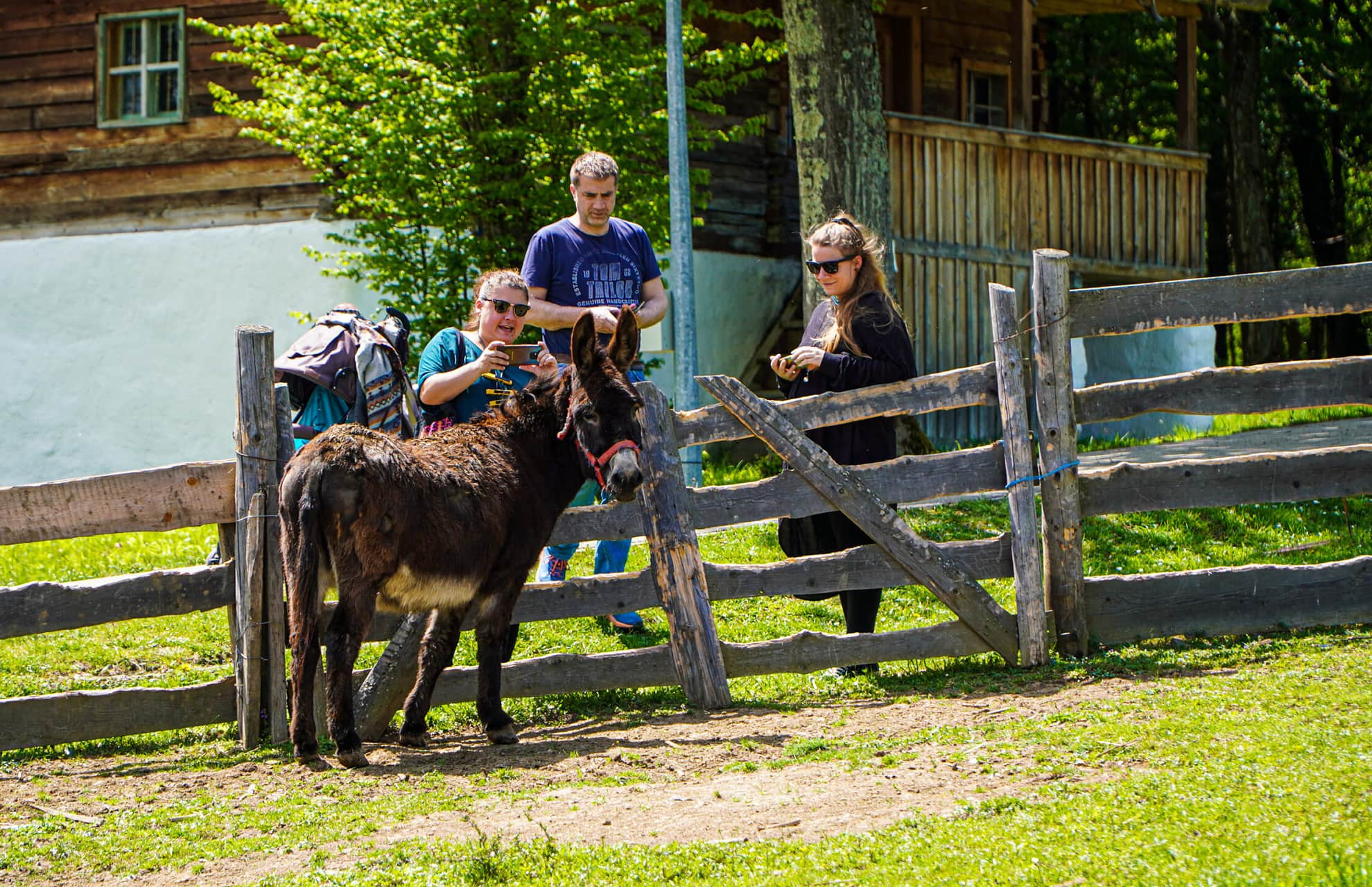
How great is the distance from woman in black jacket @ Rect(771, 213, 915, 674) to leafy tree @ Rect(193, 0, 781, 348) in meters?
6.07

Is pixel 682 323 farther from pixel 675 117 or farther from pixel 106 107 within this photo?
pixel 106 107

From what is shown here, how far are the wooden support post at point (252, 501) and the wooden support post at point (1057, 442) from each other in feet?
12.0

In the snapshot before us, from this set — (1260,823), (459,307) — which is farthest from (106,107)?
(1260,823)

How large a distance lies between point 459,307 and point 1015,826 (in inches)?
377

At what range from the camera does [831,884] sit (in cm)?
379

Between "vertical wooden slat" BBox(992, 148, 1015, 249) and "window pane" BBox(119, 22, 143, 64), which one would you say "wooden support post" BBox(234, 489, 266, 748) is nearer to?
"vertical wooden slat" BBox(992, 148, 1015, 249)

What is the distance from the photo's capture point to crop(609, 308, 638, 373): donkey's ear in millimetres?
5707

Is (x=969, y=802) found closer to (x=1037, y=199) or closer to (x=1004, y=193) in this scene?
(x=1004, y=193)

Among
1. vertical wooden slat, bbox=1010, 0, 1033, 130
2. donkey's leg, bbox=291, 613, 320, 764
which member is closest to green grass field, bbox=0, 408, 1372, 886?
donkey's leg, bbox=291, 613, 320, 764

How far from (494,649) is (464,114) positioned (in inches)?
302

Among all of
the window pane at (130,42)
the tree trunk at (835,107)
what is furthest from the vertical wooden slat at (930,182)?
the window pane at (130,42)

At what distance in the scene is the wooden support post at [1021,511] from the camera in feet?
21.4

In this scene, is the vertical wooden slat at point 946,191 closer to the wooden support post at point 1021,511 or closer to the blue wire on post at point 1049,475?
the wooden support post at point 1021,511

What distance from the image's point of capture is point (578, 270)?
7.02 m
